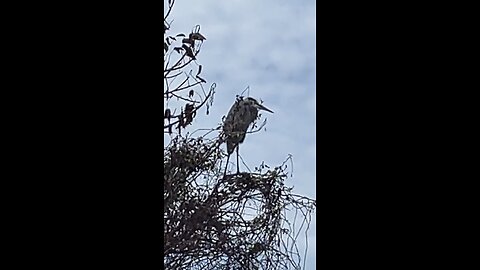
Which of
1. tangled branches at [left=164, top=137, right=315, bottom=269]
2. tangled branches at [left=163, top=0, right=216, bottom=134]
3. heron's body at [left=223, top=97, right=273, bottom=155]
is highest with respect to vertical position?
tangled branches at [left=163, top=0, right=216, bottom=134]

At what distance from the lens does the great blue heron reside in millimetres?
1419

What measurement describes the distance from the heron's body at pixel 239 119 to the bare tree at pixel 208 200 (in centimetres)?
2

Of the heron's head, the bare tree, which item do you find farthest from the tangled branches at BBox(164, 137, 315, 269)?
the heron's head

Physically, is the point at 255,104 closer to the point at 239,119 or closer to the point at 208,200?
the point at 239,119

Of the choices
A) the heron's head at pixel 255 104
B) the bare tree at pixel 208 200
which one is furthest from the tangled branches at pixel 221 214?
the heron's head at pixel 255 104

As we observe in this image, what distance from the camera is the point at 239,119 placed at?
4.82ft

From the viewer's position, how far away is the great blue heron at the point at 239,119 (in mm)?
1419

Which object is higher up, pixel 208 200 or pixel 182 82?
pixel 182 82

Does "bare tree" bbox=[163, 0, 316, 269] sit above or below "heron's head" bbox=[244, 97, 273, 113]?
below

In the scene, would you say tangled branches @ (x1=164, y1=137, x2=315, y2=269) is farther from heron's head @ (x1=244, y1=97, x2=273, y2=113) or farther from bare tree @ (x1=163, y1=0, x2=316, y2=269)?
heron's head @ (x1=244, y1=97, x2=273, y2=113)

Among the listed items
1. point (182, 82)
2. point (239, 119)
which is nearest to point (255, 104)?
point (239, 119)

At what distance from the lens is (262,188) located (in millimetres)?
1485
